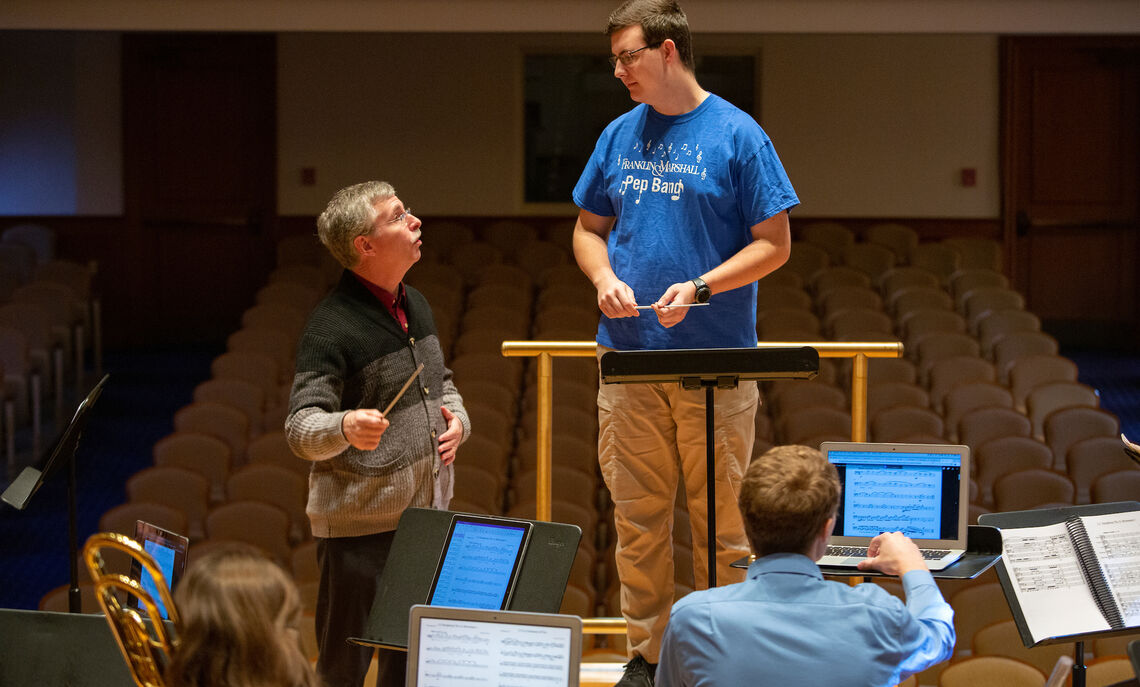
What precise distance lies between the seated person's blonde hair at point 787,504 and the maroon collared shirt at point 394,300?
89cm

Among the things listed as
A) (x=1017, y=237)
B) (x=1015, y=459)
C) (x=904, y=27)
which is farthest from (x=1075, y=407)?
(x=1017, y=237)

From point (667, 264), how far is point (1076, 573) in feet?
3.08

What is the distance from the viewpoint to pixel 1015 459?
5.21m

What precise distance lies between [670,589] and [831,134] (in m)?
7.67

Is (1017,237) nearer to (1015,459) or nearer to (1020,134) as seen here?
(1020,134)

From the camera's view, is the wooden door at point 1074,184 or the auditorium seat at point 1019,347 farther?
the wooden door at point 1074,184

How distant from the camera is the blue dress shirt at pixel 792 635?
5.25 feet

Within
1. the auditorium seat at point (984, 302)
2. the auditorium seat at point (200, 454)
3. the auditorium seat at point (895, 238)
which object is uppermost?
the auditorium seat at point (895, 238)

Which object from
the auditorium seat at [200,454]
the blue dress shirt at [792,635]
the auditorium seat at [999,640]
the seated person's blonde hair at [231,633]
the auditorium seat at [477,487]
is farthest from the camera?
the auditorium seat at [200,454]

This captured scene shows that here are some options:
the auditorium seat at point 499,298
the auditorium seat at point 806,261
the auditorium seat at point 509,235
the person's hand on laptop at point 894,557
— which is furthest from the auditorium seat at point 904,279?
the person's hand on laptop at point 894,557

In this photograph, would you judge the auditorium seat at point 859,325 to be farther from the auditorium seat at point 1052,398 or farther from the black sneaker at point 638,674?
the black sneaker at point 638,674

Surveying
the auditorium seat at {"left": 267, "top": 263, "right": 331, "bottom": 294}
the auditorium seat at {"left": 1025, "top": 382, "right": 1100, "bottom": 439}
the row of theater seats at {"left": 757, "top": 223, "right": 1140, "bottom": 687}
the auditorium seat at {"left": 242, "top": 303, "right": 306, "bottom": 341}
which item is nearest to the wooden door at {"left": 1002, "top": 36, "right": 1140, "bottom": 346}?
the row of theater seats at {"left": 757, "top": 223, "right": 1140, "bottom": 687}

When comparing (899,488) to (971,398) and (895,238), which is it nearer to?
(971,398)

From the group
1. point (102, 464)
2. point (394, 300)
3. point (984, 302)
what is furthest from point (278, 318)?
point (394, 300)
